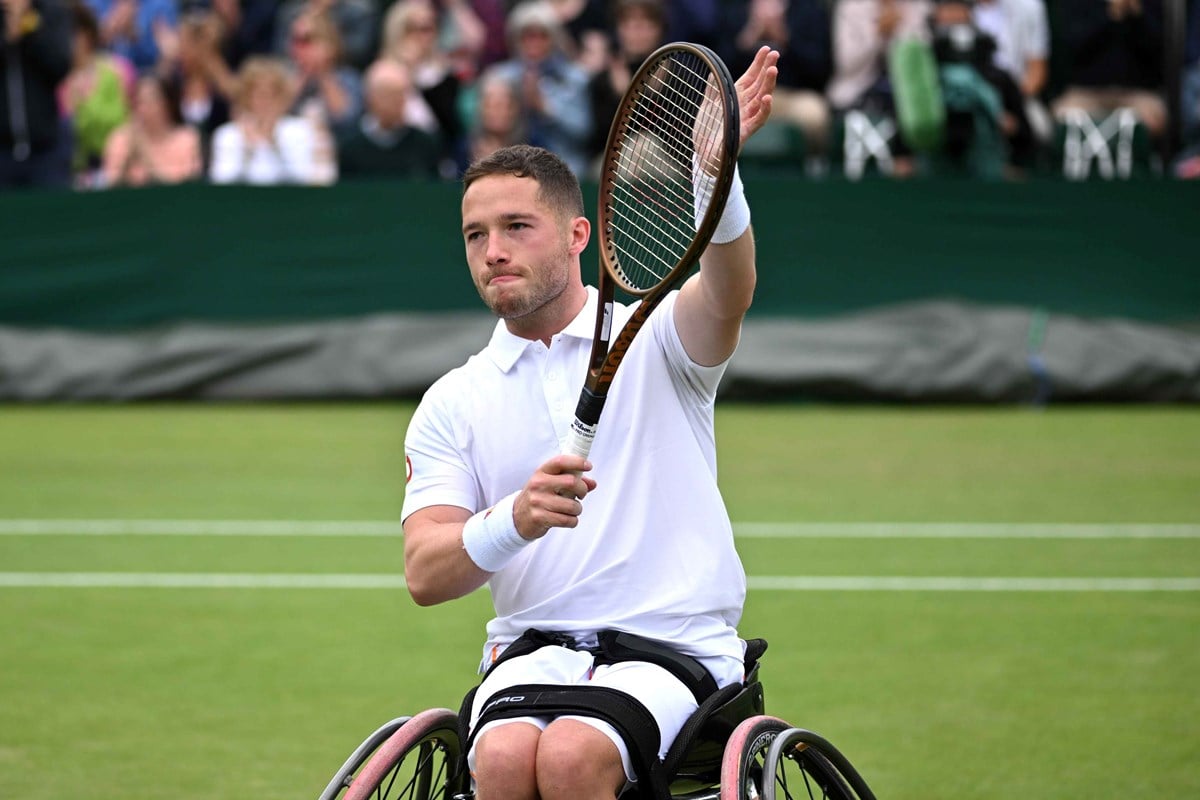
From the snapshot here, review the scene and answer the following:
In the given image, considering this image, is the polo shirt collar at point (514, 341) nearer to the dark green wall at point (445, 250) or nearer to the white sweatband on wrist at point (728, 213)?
the white sweatband on wrist at point (728, 213)

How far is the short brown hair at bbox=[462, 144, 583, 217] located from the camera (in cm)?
342

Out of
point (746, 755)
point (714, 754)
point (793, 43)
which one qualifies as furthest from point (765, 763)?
point (793, 43)

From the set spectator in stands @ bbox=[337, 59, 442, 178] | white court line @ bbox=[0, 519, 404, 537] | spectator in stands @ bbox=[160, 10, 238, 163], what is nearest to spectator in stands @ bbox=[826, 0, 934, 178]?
spectator in stands @ bbox=[337, 59, 442, 178]

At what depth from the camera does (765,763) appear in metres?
3.09

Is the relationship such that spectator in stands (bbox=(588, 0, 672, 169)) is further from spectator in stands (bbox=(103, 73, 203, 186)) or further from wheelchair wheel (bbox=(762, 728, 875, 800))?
wheelchair wheel (bbox=(762, 728, 875, 800))

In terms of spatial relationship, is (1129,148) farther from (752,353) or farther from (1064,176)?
(752,353)

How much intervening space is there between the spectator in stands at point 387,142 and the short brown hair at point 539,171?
10179 millimetres

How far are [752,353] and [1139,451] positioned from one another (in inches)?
115

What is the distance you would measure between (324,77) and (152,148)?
142 centimetres

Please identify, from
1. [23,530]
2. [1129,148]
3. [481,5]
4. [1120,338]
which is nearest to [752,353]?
[1120,338]

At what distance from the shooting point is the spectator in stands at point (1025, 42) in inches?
565

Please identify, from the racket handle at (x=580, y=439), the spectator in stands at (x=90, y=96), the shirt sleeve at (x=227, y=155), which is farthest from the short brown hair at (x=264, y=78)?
the racket handle at (x=580, y=439)

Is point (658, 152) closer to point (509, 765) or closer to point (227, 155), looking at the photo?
point (509, 765)

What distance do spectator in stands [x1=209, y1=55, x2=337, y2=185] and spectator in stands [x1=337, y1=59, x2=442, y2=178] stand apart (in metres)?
0.19
